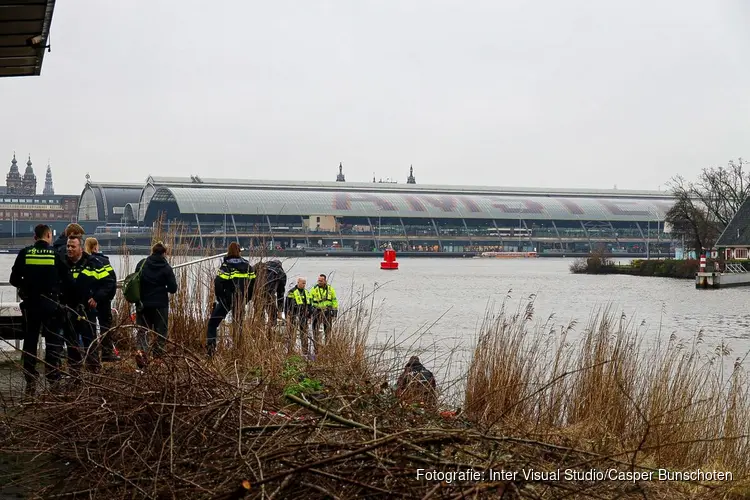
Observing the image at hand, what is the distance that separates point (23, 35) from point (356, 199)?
119m

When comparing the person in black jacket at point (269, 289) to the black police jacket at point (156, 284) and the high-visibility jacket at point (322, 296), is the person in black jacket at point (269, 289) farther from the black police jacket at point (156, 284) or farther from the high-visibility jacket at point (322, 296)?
the black police jacket at point (156, 284)

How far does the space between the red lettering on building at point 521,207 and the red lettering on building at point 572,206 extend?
3411 millimetres

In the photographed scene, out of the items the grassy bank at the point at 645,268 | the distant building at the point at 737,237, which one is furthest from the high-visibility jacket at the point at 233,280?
the distant building at the point at 737,237

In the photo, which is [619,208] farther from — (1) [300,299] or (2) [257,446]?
(2) [257,446]

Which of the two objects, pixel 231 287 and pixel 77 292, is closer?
pixel 77 292

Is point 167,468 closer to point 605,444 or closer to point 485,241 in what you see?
point 605,444

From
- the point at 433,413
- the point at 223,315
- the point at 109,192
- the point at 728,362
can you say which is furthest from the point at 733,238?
the point at 109,192

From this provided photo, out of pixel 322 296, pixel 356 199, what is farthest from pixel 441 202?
pixel 322 296

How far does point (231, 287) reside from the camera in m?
10.9

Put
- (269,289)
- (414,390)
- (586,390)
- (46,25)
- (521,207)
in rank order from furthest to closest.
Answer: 1. (521,207)
2. (269,289)
3. (586,390)
4. (46,25)
5. (414,390)

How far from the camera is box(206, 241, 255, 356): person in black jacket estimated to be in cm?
1050

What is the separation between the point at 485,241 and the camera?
127062mm

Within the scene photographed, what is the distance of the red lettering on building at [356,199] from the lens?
123188 mm

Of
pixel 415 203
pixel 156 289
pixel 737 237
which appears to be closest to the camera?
pixel 156 289
